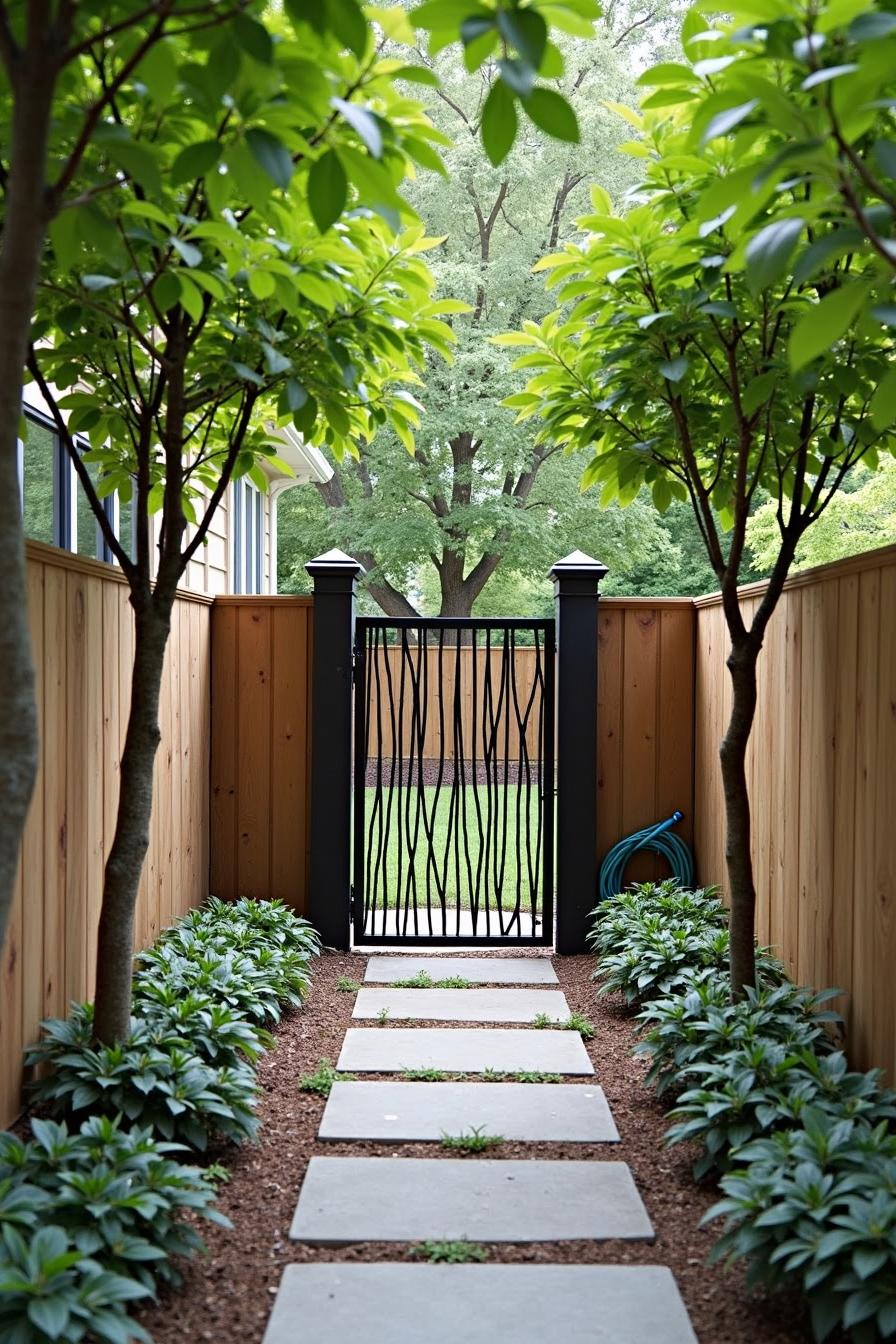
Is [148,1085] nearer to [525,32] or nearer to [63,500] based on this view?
[525,32]

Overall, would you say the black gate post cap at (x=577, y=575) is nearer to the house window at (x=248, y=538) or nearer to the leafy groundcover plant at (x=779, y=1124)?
the leafy groundcover plant at (x=779, y=1124)

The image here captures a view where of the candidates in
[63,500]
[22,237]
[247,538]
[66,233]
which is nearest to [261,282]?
[66,233]

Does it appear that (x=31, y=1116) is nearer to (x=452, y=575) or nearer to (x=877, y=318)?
(x=877, y=318)

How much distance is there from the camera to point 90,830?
11.9ft

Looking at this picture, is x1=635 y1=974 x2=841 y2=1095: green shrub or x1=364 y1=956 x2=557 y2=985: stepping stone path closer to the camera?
x1=635 y1=974 x2=841 y2=1095: green shrub

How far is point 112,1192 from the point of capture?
2273mm

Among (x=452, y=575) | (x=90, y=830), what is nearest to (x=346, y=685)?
(x=90, y=830)

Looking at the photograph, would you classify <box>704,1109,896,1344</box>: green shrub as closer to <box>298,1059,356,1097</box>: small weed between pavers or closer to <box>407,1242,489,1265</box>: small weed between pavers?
<box>407,1242,489,1265</box>: small weed between pavers

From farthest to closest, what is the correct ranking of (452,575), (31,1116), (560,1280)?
1. (452,575)
2. (31,1116)
3. (560,1280)

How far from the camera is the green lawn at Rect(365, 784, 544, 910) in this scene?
18.1ft

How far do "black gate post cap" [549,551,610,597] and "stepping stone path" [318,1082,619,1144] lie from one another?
2.48 meters

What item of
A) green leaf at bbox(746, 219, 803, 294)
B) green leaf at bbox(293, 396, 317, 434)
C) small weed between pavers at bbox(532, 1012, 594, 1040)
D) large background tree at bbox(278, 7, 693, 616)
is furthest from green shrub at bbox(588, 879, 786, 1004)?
large background tree at bbox(278, 7, 693, 616)

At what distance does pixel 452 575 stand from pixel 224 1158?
13.2 m

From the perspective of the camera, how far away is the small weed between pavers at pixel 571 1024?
13.5 feet
